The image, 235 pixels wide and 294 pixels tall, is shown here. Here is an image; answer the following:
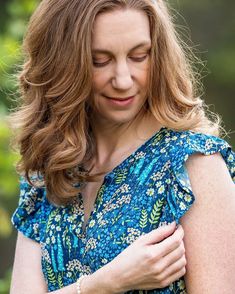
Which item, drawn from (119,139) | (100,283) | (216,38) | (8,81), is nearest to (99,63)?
(119,139)

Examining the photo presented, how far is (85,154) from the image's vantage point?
3678 mm

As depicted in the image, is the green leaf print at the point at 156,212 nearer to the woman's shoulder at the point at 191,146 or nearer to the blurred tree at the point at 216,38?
the woman's shoulder at the point at 191,146

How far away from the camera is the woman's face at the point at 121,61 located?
3299 mm

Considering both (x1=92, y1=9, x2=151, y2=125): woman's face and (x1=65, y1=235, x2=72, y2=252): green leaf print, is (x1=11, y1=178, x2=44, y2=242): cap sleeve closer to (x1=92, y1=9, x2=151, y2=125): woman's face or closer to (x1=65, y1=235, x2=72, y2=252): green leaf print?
(x1=65, y1=235, x2=72, y2=252): green leaf print

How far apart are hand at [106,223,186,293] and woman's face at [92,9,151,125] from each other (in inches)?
16.6

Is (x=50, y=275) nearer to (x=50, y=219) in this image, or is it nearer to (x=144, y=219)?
(x=50, y=219)

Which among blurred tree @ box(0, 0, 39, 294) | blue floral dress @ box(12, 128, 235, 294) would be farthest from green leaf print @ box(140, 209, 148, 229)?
blurred tree @ box(0, 0, 39, 294)

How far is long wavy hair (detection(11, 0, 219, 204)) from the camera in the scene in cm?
338

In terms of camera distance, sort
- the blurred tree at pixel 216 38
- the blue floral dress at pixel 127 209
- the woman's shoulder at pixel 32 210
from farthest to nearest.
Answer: the blurred tree at pixel 216 38
the woman's shoulder at pixel 32 210
the blue floral dress at pixel 127 209

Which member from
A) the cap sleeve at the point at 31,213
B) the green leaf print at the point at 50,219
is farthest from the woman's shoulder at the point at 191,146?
the cap sleeve at the point at 31,213

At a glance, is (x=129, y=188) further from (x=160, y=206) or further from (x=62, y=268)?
(x=62, y=268)

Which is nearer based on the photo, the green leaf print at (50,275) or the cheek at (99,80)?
the cheek at (99,80)

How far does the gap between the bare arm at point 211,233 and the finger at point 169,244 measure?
4 cm

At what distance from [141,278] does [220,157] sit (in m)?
0.45
